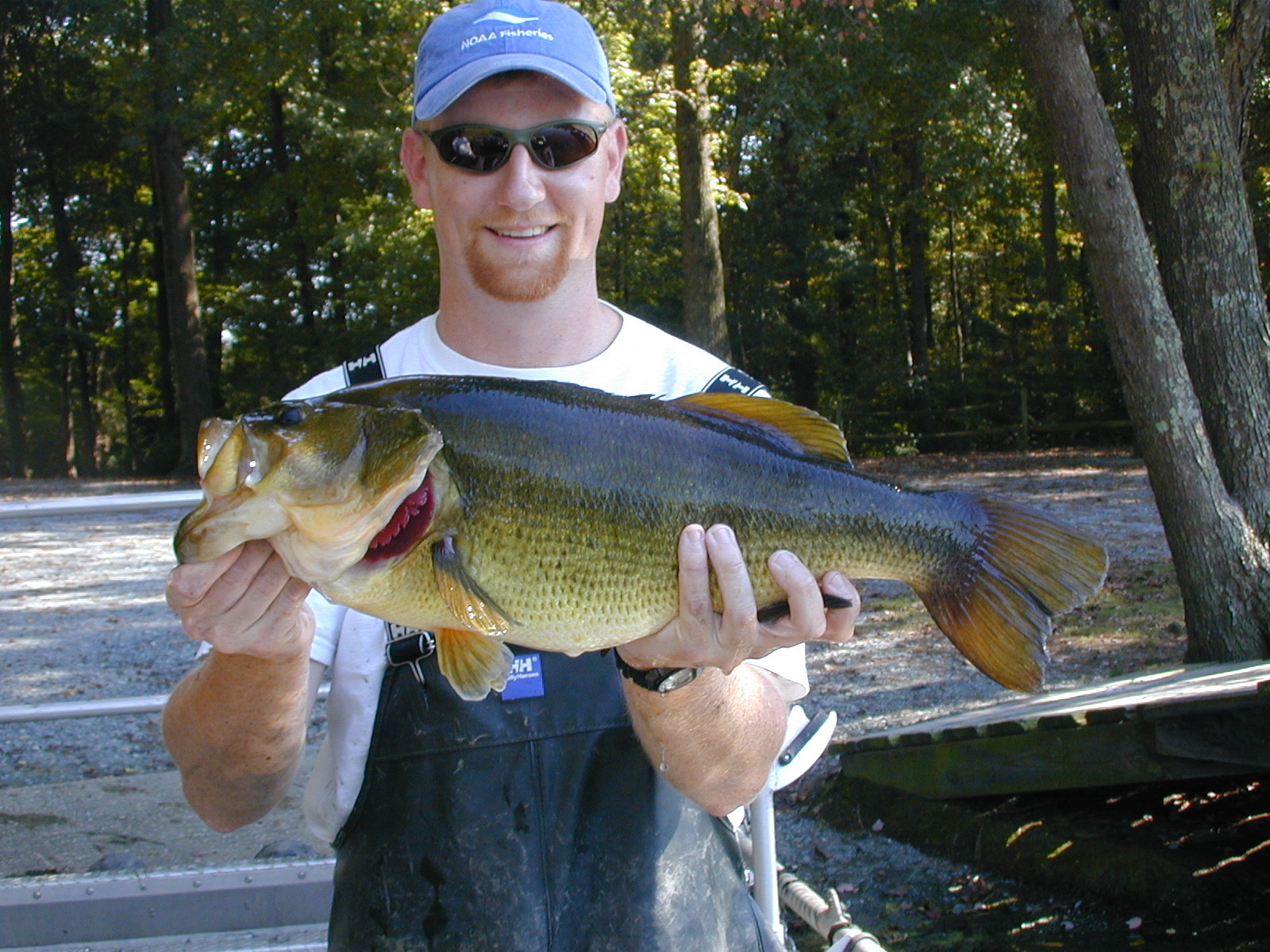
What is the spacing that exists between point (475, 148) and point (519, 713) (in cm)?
128

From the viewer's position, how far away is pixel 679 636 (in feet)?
7.09

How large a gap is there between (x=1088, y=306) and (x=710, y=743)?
101ft

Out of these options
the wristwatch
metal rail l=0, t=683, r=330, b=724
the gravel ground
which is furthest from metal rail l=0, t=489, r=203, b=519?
the wristwatch

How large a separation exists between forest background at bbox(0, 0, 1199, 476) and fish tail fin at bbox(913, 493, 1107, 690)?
47.2ft

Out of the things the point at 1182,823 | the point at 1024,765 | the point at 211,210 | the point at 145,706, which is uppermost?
the point at 211,210

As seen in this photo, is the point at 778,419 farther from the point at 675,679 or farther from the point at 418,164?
the point at 418,164

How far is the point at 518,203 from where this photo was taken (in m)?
2.52

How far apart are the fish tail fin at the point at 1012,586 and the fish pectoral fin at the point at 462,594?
845 millimetres

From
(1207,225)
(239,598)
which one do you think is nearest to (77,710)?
(239,598)

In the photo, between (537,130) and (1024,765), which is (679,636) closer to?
(537,130)

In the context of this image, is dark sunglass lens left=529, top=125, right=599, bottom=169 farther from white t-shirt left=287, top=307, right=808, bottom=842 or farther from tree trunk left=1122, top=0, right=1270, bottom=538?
tree trunk left=1122, top=0, right=1270, bottom=538

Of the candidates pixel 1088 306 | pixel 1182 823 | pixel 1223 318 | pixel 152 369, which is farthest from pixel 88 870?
pixel 152 369

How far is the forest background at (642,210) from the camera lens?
718 inches

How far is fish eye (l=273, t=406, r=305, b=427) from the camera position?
6.49ft
